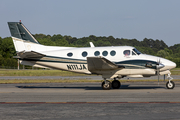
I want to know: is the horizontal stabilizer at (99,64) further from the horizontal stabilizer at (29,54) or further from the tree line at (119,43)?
the tree line at (119,43)

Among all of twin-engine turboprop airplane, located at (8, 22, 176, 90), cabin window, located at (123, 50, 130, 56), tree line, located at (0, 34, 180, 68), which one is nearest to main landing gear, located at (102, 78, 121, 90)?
twin-engine turboprop airplane, located at (8, 22, 176, 90)

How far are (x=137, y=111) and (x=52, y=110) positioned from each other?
3691mm

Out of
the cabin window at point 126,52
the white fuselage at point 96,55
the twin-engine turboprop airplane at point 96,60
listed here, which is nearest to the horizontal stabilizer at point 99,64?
the twin-engine turboprop airplane at point 96,60

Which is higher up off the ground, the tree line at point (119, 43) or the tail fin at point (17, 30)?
the tree line at point (119, 43)

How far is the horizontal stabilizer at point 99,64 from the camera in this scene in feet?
62.4

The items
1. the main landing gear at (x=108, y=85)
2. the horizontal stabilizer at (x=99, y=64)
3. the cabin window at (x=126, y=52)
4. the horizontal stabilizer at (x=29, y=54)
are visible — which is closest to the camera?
the horizontal stabilizer at (x=99, y=64)

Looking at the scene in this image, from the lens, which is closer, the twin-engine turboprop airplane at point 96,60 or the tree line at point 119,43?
the twin-engine turboprop airplane at point 96,60

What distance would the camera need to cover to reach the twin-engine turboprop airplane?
19.7m

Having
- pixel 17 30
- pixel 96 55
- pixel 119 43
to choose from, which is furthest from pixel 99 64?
pixel 119 43

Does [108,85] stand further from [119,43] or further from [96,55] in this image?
[119,43]

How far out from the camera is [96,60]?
1911 centimetres

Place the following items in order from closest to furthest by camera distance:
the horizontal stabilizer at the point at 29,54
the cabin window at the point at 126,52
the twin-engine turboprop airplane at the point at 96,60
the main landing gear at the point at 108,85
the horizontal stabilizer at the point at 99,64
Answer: the horizontal stabilizer at the point at 99,64 < the twin-engine turboprop airplane at the point at 96,60 < the main landing gear at the point at 108,85 < the cabin window at the point at 126,52 < the horizontal stabilizer at the point at 29,54

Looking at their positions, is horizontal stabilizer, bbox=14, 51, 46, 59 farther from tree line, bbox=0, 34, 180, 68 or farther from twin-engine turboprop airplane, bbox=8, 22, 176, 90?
tree line, bbox=0, 34, 180, 68

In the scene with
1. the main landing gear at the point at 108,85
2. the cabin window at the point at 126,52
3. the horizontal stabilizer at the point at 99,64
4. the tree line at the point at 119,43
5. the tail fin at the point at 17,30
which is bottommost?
the main landing gear at the point at 108,85
